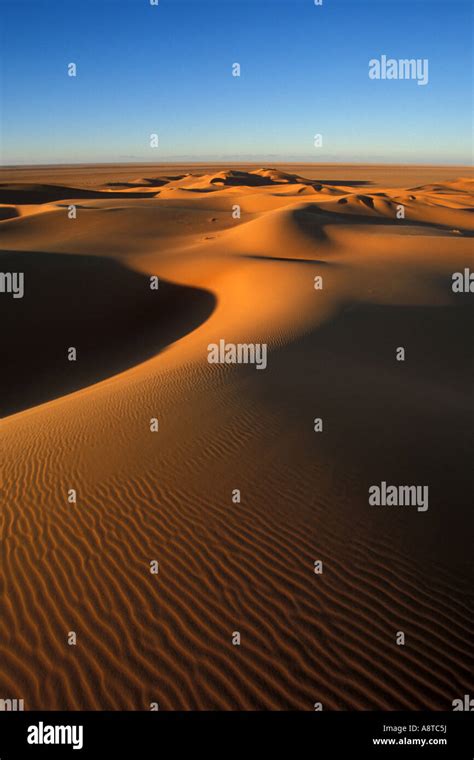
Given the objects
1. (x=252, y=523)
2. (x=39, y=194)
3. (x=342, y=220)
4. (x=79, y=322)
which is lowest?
(x=252, y=523)

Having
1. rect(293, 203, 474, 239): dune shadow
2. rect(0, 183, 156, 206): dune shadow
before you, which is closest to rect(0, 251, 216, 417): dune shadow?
rect(293, 203, 474, 239): dune shadow

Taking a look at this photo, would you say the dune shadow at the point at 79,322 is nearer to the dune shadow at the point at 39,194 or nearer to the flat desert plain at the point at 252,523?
the flat desert plain at the point at 252,523

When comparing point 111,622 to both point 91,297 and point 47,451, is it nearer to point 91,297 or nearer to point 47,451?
point 47,451

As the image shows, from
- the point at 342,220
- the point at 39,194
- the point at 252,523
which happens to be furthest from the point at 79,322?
the point at 39,194

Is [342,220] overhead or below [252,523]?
overhead

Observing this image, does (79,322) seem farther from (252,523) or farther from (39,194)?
(39,194)

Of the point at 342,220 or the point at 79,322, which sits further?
the point at 342,220

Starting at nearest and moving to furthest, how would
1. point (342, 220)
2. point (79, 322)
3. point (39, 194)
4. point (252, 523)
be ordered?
1. point (252, 523)
2. point (79, 322)
3. point (342, 220)
4. point (39, 194)

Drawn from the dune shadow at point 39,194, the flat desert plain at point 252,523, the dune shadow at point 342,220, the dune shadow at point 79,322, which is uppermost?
the dune shadow at point 39,194

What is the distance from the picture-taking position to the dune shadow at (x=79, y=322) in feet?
45.1

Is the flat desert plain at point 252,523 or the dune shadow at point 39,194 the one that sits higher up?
the dune shadow at point 39,194

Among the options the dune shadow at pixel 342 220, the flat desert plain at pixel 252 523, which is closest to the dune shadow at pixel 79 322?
the flat desert plain at pixel 252 523

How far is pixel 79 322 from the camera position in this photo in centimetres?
1714

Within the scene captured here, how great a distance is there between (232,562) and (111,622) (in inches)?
51.4
